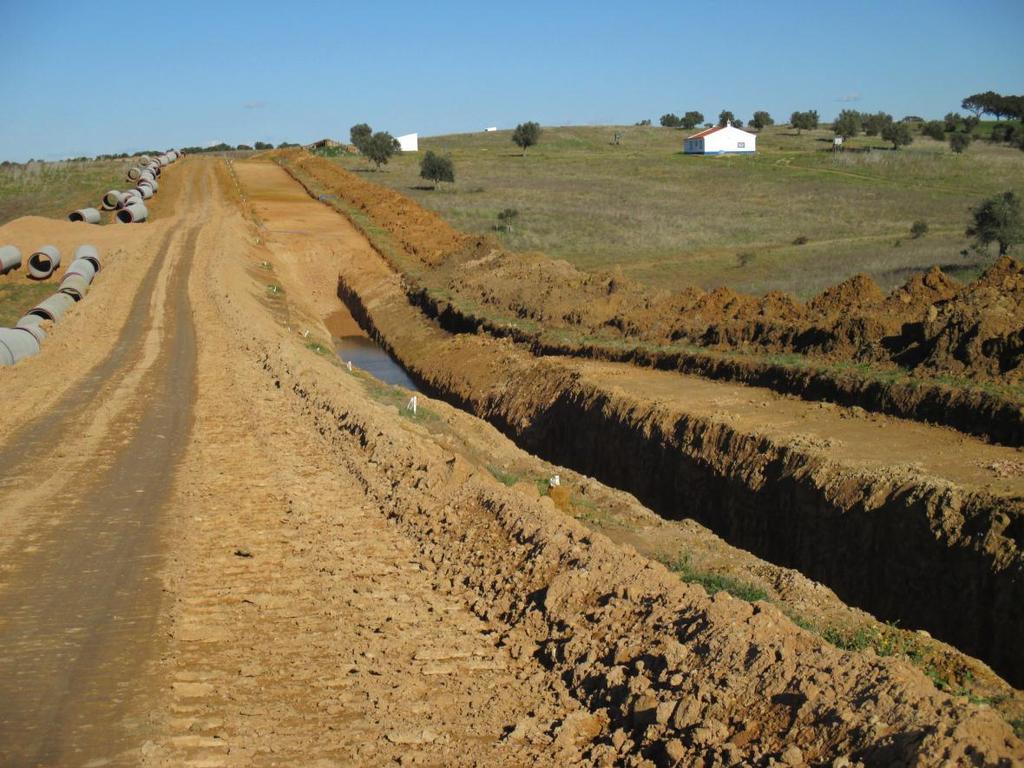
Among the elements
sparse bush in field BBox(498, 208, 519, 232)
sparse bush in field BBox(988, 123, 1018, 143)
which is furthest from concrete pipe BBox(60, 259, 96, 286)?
sparse bush in field BBox(988, 123, 1018, 143)

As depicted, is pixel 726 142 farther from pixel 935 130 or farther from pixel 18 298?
pixel 18 298

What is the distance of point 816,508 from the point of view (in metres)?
13.1

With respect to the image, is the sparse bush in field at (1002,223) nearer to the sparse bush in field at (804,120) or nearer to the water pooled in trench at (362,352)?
the water pooled in trench at (362,352)

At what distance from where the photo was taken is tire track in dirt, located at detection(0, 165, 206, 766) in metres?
6.49

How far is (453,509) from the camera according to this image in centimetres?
1101

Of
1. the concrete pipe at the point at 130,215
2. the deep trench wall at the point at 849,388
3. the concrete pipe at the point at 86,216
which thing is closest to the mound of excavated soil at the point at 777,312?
the deep trench wall at the point at 849,388

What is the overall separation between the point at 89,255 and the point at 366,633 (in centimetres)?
3359

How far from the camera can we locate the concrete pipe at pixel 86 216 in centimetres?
4862

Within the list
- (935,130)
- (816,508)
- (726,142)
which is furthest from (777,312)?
(935,130)

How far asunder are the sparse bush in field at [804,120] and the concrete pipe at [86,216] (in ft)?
373

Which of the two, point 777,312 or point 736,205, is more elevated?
point 736,205

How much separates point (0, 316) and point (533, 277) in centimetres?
1725

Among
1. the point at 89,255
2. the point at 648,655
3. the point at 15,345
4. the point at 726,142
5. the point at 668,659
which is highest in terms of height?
the point at 726,142

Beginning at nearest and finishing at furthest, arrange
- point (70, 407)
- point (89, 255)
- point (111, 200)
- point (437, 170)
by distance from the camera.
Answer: point (70, 407), point (89, 255), point (111, 200), point (437, 170)
